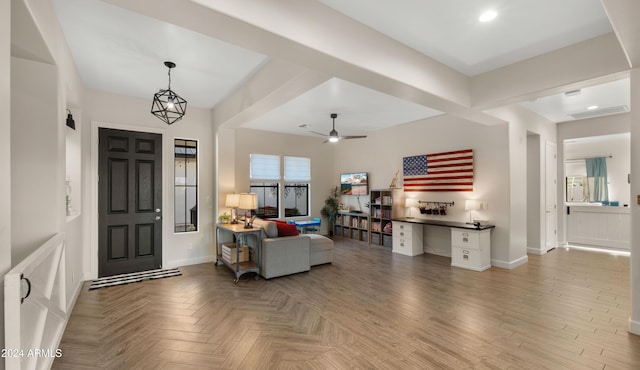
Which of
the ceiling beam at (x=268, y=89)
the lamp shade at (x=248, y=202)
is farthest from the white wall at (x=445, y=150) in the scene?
the ceiling beam at (x=268, y=89)

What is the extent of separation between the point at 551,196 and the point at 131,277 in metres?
8.25

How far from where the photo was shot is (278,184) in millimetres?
7473

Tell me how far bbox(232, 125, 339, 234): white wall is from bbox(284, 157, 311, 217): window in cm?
14

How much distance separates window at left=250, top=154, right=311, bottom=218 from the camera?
23.6ft

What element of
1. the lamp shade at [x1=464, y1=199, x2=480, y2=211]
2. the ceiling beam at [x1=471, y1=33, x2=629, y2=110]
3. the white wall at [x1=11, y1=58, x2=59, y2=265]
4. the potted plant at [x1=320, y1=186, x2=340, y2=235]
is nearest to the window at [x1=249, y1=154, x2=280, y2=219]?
the potted plant at [x1=320, y1=186, x2=340, y2=235]

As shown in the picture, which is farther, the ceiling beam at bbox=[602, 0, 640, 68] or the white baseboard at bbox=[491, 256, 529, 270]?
the white baseboard at bbox=[491, 256, 529, 270]

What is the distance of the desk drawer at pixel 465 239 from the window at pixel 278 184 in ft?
13.3

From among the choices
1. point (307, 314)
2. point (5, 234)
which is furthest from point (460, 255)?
point (5, 234)

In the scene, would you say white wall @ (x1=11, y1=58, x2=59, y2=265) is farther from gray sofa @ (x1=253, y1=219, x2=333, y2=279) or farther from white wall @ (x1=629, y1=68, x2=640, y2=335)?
white wall @ (x1=629, y1=68, x2=640, y2=335)

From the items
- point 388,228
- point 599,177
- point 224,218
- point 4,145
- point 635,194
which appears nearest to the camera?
point 4,145

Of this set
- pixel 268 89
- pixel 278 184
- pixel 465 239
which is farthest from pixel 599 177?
pixel 268 89

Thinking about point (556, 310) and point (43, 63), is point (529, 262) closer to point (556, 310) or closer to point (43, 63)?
point (556, 310)

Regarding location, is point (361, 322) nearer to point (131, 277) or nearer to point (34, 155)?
point (34, 155)

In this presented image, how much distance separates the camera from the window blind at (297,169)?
7648 millimetres
